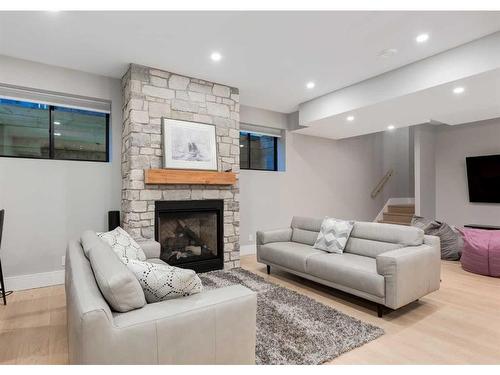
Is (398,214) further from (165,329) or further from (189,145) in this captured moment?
(165,329)

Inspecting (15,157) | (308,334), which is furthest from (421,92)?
(15,157)

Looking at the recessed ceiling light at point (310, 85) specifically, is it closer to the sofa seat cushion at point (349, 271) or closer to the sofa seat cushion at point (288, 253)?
the sofa seat cushion at point (288, 253)

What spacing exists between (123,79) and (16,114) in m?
1.37

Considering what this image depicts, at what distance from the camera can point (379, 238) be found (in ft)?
11.1

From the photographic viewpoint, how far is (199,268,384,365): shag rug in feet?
6.71

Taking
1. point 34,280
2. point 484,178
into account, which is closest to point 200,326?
point 34,280

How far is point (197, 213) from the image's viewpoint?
4.25 metres

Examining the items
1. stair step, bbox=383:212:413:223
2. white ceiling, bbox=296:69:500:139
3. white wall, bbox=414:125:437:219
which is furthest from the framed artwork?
stair step, bbox=383:212:413:223

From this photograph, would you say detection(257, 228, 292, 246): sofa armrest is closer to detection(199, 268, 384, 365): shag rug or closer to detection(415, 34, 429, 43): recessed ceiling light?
detection(199, 268, 384, 365): shag rug

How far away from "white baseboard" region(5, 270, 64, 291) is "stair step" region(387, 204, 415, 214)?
7.12 m

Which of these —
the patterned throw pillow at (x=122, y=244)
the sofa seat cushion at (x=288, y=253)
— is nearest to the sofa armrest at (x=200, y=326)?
the patterned throw pillow at (x=122, y=244)

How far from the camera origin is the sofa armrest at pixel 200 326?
1337mm

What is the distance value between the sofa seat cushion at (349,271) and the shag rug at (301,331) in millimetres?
307

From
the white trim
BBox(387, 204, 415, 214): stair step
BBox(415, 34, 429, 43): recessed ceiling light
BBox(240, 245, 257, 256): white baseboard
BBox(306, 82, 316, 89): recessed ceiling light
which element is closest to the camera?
BBox(415, 34, 429, 43): recessed ceiling light
